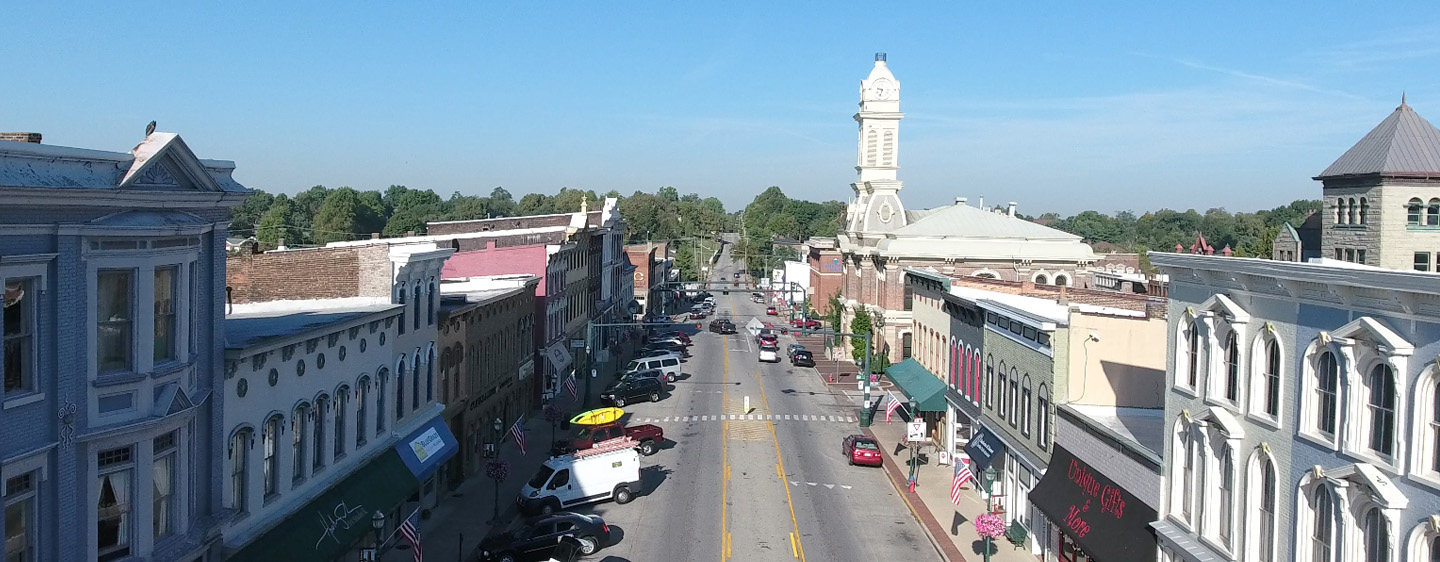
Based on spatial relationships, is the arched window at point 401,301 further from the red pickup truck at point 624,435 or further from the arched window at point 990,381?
the arched window at point 990,381

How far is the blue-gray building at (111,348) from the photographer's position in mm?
14758

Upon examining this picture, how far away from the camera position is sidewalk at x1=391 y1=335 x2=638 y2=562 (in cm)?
3019

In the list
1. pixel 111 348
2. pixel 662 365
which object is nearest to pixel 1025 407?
pixel 111 348

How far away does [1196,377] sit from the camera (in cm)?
2072

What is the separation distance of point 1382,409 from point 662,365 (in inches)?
2083

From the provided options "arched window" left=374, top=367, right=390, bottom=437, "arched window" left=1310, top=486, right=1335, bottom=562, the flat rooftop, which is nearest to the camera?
"arched window" left=1310, top=486, right=1335, bottom=562

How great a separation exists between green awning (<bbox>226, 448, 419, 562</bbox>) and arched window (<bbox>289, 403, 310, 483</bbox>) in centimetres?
70

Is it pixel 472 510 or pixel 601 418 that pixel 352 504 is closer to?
pixel 472 510

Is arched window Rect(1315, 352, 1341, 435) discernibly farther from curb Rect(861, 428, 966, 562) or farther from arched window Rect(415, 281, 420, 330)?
arched window Rect(415, 281, 420, 330)

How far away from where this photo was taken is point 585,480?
35.8 meters

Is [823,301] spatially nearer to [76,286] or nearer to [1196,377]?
[1196,377]

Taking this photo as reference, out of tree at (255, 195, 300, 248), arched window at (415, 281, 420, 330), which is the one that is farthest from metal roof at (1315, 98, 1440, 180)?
tree at (255, 195, 300, 248)

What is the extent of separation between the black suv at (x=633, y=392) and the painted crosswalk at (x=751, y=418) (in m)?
4.55

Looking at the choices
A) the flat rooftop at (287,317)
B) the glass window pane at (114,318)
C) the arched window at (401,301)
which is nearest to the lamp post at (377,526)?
the flat rooftop at (287,317)
